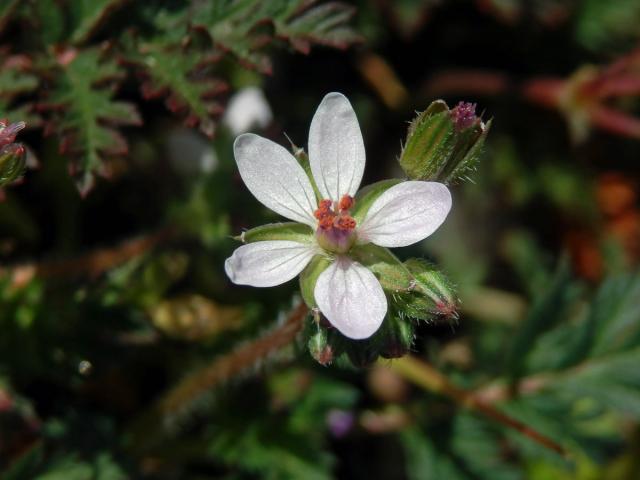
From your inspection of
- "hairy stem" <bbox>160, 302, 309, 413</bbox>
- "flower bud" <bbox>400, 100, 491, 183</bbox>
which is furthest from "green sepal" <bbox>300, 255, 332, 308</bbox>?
"flower bud" <bbox>400, 100, 491, 183</bbox>

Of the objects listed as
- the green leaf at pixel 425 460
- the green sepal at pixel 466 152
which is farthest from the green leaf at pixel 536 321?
the green sepal at pixel 466 152

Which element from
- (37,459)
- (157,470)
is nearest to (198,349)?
(157,470)

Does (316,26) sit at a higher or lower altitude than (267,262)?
higher

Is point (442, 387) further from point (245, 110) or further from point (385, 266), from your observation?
point (245, 110)

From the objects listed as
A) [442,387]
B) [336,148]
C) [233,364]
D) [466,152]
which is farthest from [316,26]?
[442,387]

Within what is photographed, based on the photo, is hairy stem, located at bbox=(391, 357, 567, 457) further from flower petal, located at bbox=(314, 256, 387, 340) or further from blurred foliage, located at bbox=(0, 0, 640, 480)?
flower petal, located at bbox=(314, 256, 387, 340)

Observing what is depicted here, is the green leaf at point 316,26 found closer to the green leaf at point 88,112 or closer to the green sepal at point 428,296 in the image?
the green leaf at point 88,112
